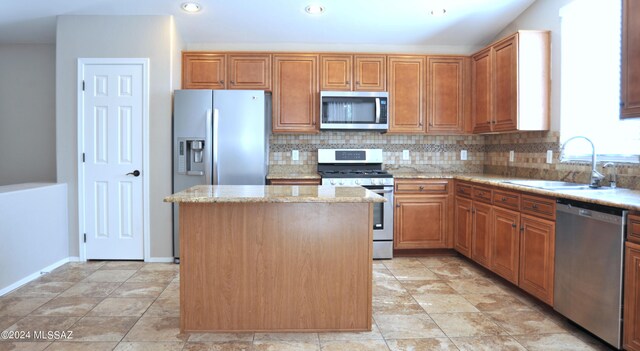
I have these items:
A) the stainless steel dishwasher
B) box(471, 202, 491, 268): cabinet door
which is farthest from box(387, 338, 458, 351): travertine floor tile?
box(471, 202, 491, 268): cabinet door

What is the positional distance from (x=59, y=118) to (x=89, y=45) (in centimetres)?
76

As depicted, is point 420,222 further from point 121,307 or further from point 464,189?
point 121,307

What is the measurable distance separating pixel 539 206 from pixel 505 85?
1.48 meters

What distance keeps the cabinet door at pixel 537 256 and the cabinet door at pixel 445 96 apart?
182 cm

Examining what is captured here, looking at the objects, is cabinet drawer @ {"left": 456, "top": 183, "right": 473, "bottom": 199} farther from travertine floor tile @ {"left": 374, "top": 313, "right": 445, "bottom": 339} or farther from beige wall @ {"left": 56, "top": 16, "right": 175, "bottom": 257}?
beige wall @ {"left": 56, "top": 16, "right": 175, "bottom": 257}

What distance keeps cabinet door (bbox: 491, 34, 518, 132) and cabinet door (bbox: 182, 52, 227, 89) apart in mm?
2750

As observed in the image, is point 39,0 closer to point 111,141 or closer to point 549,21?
point 111,141

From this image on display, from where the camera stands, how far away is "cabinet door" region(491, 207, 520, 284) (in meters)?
3.28

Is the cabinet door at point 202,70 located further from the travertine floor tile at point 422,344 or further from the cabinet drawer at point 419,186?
the travertine floor tile at point 422,344

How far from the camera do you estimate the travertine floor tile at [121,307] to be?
2.88m

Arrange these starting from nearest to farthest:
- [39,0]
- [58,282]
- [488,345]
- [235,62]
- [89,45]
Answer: [488,345] < [58,282] < [39,0] < [89,45] < [235,62]

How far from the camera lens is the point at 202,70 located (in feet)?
15.1

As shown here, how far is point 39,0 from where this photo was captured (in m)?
3.84

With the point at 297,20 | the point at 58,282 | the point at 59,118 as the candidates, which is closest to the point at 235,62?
the point at 297,20
